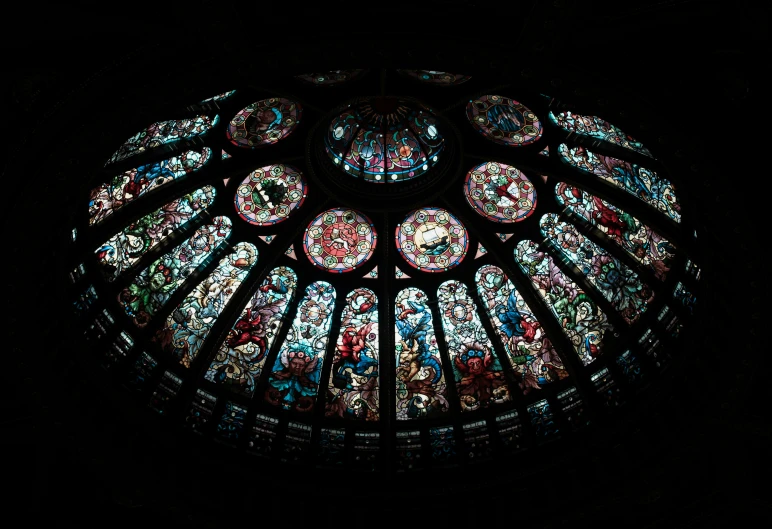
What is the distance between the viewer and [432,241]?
1641 cm

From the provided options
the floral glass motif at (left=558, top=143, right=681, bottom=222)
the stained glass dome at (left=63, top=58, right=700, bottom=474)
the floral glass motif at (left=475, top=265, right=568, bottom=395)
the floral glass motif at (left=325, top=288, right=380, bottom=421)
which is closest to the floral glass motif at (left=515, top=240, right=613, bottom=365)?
the stained glass dome at (left=63, top=58, right=700, bottom=474)

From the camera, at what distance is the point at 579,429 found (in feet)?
45.8

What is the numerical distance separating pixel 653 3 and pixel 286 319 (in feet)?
32.5

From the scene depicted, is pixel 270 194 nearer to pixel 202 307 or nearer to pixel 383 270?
pixel 202 307

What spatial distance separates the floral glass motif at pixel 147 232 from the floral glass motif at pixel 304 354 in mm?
3030

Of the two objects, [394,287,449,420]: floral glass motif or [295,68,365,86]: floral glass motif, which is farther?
[394,287,449,420]: floral glass motif

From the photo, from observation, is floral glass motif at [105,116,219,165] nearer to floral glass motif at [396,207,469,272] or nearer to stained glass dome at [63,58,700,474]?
stained glass dome at [63,58,700,474]

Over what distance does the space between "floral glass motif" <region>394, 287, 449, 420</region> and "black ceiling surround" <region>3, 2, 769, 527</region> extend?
1.76 feet

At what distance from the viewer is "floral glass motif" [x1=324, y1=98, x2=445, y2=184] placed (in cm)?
1556

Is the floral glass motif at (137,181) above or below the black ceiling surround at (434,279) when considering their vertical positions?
above

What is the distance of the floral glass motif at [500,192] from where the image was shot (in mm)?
15758

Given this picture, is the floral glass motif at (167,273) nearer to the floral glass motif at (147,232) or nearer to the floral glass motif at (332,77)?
the floral glass motif at (147,232)

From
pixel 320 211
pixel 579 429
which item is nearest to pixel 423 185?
pixel 320 211

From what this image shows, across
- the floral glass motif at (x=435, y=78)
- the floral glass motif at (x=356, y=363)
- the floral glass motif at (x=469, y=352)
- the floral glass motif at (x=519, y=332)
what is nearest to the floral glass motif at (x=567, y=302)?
the floral glass motif at (x=519, y=332)
